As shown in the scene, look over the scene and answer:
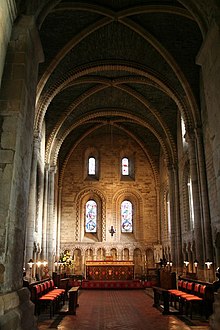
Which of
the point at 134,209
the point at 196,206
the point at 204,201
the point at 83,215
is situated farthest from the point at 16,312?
the point at 134,209

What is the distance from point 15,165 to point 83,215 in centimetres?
2494

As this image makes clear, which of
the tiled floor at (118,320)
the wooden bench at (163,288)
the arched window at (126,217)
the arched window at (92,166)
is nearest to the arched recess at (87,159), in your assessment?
the arched window at (92,166)

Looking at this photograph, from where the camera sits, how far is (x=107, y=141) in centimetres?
3312

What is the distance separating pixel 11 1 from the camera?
779 centimetres

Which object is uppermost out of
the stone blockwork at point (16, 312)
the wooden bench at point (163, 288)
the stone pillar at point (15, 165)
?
the stone pillar at point (15, 165)

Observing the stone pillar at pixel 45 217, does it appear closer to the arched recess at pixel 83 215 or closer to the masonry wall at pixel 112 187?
the masonry wall at pixel 112 187

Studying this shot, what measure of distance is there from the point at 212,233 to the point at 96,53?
40.2ft

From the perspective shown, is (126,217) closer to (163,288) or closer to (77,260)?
(77,260)

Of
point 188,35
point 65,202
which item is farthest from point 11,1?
point 65,202

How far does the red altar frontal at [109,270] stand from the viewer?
26.1 m

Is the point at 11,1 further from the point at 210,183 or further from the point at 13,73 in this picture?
the point at 210,183

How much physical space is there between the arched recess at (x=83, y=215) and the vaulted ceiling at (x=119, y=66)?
7259mm

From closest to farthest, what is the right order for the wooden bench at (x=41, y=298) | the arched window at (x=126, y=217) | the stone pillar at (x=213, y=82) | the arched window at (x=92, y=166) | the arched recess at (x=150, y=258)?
the stone pillar at (x=213, y=82) < the wooden bench at (x=41, y=298) < the arched recess at (x=150, y=258) < the arched window at (x=126, y=217) < the arched window at (x=92, y=166)

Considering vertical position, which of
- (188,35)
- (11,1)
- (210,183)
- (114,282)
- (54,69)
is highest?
(188,35)
